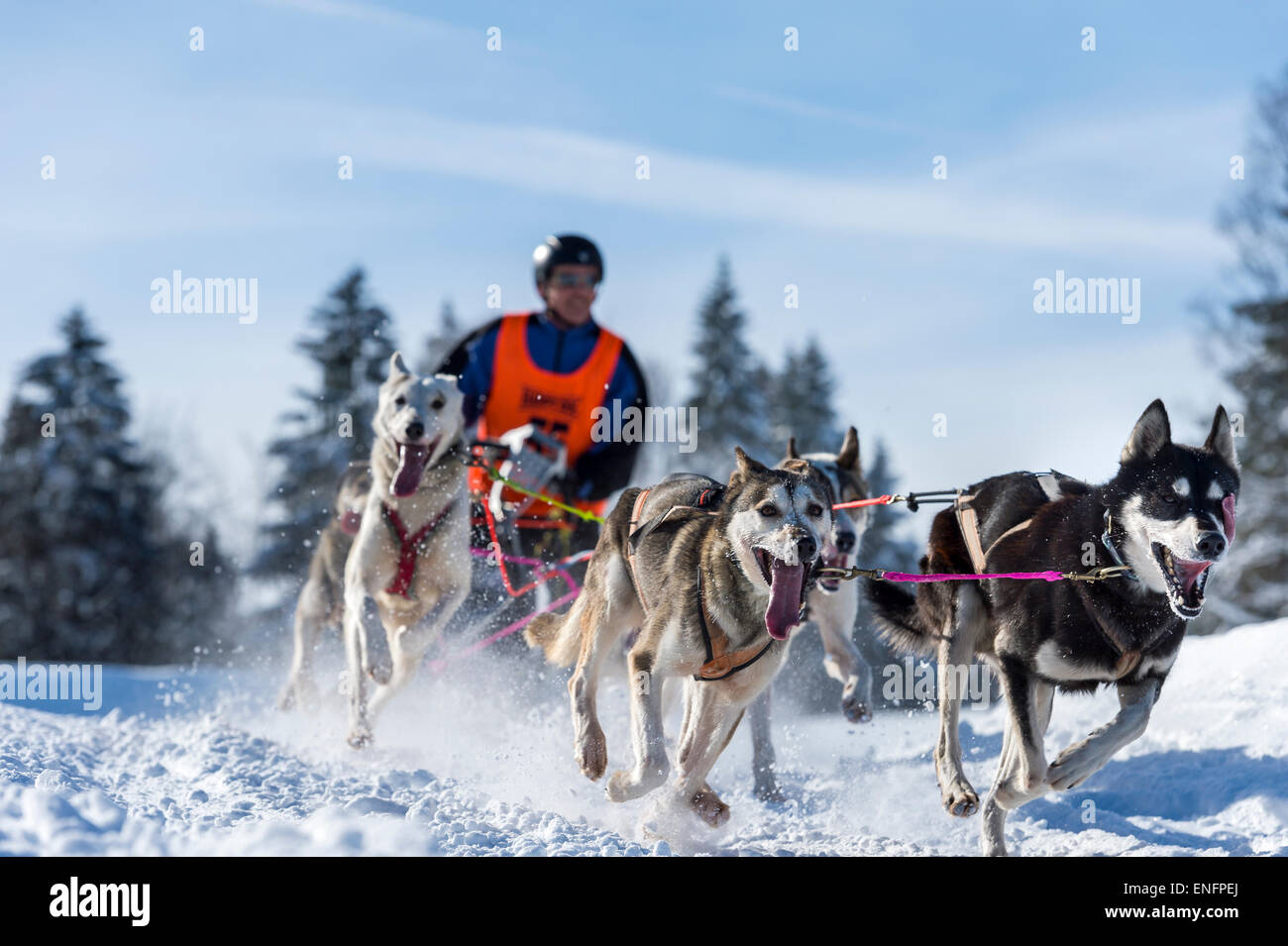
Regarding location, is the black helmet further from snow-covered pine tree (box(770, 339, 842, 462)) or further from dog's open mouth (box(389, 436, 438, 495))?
snow-covered pine tree (box(770, 339, 842, 462))

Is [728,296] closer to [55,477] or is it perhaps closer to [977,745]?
[55,477]

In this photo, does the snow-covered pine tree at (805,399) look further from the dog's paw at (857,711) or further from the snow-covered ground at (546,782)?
the dog's paw at (857,711)

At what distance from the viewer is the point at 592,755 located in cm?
387

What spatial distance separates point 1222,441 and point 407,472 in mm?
3512

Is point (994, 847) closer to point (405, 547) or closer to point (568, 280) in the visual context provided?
point (405, 547)

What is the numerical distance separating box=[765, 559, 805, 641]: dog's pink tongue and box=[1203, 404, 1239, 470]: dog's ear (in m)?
1.34

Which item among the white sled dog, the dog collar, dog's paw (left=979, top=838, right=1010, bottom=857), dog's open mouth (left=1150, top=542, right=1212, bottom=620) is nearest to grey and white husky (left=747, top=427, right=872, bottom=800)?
dog's paw (left=979, top=838, right=1010, bottom=857)

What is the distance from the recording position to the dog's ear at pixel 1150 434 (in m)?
3.64

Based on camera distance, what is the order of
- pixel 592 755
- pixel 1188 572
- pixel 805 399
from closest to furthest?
pixel 1188 572 < pixel 592 755 < pixel 805 399

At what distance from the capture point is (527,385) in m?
6.75

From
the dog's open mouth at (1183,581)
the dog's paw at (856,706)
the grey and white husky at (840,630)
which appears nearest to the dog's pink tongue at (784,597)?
the dog's open mouth at (1183,581)

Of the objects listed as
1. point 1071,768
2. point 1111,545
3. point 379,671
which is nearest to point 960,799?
point 1071,768

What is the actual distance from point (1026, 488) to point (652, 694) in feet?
5.21

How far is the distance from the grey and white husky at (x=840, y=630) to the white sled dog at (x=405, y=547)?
5.30 ft
